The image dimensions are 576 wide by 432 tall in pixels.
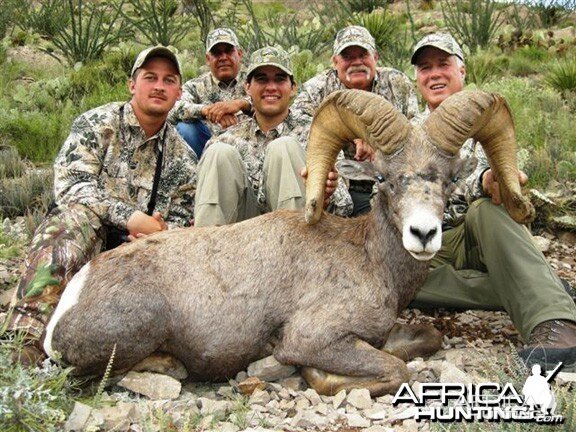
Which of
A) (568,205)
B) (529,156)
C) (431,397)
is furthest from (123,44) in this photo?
(431,397)

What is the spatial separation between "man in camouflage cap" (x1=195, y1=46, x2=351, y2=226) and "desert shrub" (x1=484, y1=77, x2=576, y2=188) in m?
3.90

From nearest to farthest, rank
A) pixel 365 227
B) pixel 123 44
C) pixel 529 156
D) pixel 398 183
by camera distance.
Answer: pixel 398 183, pixel 365 227, pixel 529 156, pixel 123 44

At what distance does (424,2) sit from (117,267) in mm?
22233

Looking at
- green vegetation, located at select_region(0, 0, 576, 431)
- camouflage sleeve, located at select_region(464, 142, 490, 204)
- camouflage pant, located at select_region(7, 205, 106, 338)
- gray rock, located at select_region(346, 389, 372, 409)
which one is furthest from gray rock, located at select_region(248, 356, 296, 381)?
camouflage sleeve, located at select_region(464, 142, 490, 204)

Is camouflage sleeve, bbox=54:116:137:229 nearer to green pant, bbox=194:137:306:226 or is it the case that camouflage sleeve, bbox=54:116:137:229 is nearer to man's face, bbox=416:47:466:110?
green pant, bbox=194:137:306:226

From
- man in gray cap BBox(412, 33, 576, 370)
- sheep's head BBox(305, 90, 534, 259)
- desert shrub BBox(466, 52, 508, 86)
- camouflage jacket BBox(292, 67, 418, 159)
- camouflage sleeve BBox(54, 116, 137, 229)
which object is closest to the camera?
sheep's head BBox(305, 90, 534, 259)

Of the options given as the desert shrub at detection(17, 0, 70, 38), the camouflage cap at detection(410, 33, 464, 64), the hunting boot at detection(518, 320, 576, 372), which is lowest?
the hunting boot at detection(518, 320, 576, 372)

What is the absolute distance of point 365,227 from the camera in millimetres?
5199

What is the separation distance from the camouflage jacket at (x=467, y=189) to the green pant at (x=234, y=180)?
108cm

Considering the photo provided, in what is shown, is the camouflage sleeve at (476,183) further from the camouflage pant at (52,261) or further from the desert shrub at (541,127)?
the desert shrub at (541,127)

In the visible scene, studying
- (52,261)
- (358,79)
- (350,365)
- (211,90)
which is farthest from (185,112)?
(350,365)

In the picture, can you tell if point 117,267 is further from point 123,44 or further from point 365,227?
point 123,44

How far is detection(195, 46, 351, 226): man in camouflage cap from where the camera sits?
5891 mm

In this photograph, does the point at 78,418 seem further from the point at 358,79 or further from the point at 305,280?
the point at 358,79
